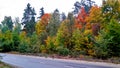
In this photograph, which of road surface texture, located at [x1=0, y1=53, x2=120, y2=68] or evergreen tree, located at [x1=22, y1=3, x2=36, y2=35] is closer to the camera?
A: road surface texture, located at [x1=0, y1=53, x2=120, y2=68]

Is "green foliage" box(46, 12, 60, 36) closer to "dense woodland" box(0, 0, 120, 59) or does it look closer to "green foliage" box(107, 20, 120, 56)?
"dense woodland" box(0, 0, 120, 59)

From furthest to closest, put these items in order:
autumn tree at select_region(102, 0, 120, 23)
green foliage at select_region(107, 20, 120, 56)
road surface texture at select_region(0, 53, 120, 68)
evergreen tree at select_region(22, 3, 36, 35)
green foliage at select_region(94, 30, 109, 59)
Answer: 1. evergreen tree at select_region(22, 3, 36, 35)
2. autumn tree at select_region(102, 0, 120, 23)
3. green foliage at select_region(94, 30, 109, 59)
4. green foliage at select_region(107, 20, 120, 56)
5. road surface texture at select_region(0, 53, 120, 68)

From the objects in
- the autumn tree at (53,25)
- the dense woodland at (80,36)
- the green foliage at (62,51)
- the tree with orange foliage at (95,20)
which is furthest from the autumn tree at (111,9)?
the autumn tree at (53,25)

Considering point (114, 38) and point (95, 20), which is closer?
point (114, 38)

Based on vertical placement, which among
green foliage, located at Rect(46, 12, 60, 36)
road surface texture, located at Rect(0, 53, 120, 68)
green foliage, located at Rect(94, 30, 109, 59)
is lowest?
road surface texture, located at Rect(0, 53, 120, 68)

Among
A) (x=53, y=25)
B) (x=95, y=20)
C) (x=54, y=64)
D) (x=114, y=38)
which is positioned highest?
(x=95, y=20)

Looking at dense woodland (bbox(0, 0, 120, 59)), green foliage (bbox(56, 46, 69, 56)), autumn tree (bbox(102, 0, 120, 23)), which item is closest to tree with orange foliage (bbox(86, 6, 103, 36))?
dense woodland (bbox(0, 0, 120, 59))

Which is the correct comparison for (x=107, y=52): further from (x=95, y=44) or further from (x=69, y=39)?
(x=69, y=39)

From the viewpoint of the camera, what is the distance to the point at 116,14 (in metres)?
44.6

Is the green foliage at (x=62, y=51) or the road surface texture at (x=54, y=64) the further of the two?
the green foliage at (x=62, y=51)

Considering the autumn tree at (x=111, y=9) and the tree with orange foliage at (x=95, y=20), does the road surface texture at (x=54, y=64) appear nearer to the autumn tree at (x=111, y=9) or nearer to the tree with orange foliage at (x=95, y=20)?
the autumn tree at (x=111, y=9)

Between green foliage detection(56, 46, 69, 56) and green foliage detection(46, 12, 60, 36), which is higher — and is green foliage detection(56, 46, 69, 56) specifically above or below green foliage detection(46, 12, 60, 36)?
below

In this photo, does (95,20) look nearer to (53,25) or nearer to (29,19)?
(53,25)

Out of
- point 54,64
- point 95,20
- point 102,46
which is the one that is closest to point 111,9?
point 95,20
